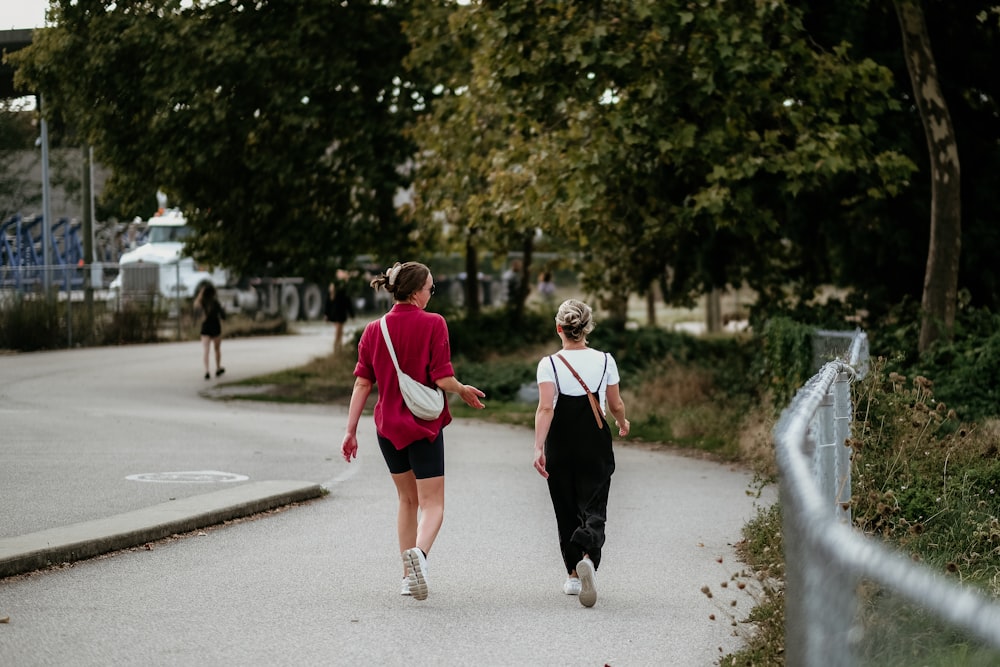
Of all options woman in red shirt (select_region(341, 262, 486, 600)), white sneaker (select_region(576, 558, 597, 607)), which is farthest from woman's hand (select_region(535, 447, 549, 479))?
white sneaker (select_region(576, 558, 597, 607))

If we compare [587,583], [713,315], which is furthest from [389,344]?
[713,315]

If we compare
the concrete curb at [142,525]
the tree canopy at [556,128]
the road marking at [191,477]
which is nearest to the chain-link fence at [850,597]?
the concrete curb at [142,525]

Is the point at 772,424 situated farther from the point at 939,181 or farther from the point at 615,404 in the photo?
the point at 615,404

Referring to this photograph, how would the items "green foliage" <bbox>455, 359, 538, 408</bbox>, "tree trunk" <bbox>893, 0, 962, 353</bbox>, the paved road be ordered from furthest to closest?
"green foliage" <bbox>455, 359, 538, 408</bbox> < "tree trunk" <bbox>893, 0, 962, 353</bbox> < the paved road

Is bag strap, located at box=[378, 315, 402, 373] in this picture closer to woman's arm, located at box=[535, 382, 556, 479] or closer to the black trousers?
woman's arm, located at box=[535, 382, 556, 479]

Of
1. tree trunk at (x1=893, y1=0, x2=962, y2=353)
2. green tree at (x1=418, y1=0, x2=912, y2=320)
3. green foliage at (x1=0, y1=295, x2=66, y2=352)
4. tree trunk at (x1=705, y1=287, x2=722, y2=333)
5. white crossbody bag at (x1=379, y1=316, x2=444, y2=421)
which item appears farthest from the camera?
tree trunk at (x1=705, y1=287, x2=722, y2=333)

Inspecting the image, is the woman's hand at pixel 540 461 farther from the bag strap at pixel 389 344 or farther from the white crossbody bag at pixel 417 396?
the bag strap at pixel 389 344

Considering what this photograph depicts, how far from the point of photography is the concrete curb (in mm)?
7801

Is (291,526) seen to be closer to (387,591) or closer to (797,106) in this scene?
(387,591)

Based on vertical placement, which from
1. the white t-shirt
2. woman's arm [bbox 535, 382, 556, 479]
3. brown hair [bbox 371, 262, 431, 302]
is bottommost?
woman's arm [bbox 535, 382, 556, 479]

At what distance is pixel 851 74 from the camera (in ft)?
49.6

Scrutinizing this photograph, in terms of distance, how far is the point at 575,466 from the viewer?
7.32 m

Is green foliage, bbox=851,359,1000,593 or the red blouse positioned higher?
the red blouse

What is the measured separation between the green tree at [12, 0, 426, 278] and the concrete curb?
1126 cm
